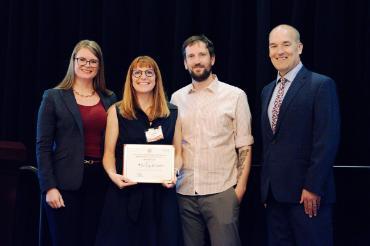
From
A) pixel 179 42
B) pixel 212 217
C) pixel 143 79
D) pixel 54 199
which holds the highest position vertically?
pixel 179 42

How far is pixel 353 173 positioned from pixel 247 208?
75 centimetres

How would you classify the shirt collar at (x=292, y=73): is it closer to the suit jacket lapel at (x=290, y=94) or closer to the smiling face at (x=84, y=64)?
the suit jacket lapel at (x=290, y=94)

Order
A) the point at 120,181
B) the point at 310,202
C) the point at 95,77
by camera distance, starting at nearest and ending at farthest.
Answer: the point at 310,202
the point at 120,181
the point at 95,77

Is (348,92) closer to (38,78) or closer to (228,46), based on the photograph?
(228,46)

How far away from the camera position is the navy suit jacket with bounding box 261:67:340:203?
8.39 feet

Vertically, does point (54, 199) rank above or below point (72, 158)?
below

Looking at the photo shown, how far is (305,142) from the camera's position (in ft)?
8.69

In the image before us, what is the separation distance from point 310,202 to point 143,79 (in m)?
1.11

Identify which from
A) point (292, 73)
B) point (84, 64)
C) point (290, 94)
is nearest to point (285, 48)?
point (292, 73)

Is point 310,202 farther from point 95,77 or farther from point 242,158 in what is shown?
point 95,77

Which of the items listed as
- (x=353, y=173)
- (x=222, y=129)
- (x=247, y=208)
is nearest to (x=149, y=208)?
(x=222, y=129)

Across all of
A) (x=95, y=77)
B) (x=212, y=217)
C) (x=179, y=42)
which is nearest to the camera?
(x=212, y=217)

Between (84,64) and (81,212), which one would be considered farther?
(84,64)

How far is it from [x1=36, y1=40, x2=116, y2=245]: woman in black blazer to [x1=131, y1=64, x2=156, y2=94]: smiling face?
27 centimetres
